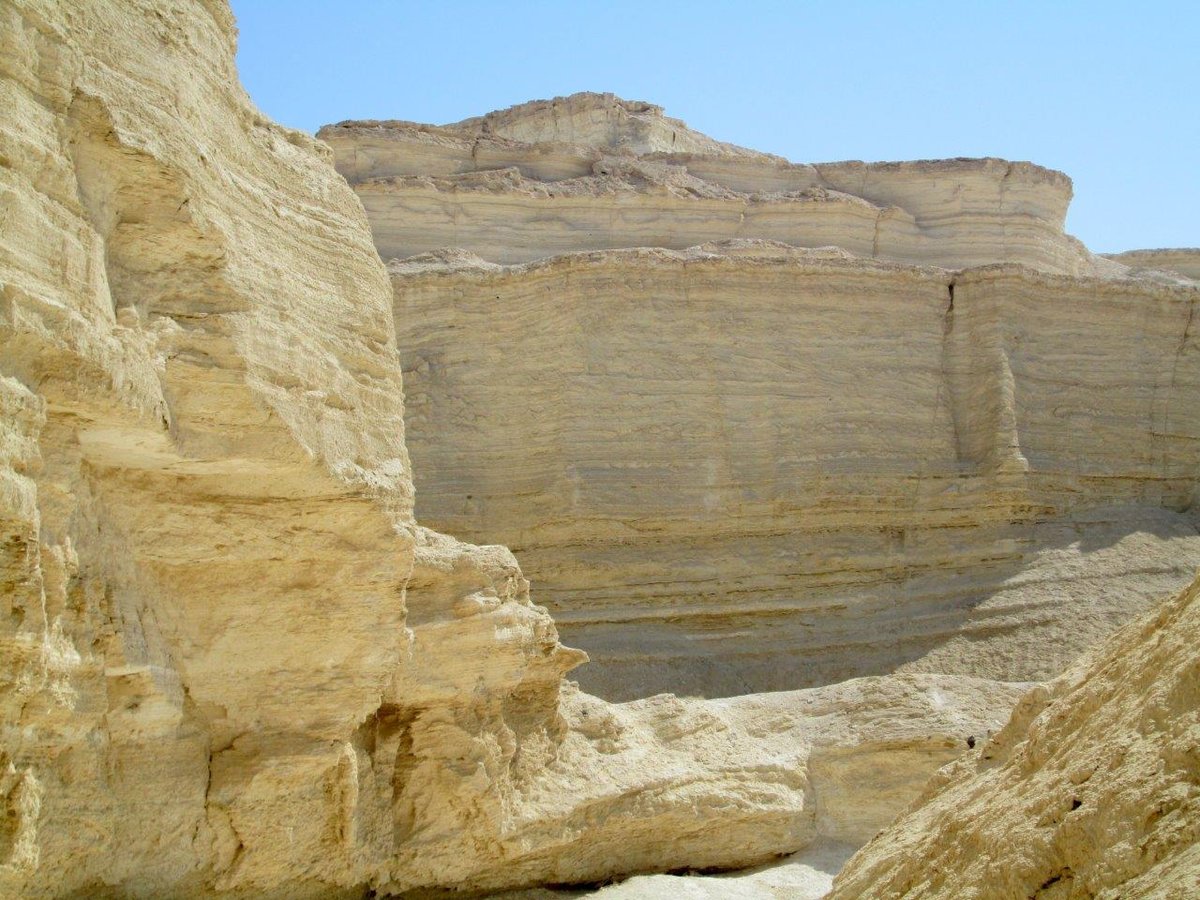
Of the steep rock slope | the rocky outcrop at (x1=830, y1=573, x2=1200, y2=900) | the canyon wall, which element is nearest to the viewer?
the rocky outcrop at (x1=830, y1=573, x2=1200, y2=900)

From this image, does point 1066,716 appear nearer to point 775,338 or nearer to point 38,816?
point 38,816

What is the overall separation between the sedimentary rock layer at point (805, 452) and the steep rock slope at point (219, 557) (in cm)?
691

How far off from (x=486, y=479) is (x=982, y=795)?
13.0m

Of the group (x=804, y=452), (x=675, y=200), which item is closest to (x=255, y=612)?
(x=804, y=452)

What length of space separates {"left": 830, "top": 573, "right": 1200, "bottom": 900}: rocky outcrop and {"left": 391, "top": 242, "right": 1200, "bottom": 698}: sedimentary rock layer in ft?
34.4

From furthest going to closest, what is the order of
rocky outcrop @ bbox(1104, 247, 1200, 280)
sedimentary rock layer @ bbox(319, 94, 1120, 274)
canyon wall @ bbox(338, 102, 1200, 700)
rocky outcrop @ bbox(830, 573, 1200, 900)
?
1. rocky outcrop @ bbox(1104, 247, 1200, 280)
2. sedimentary rock layer @ bbox(319, 94, 1120, 274)
3. canyon wall @ bbox(338, 102, 1200, 700)
4. rocky outcrop @ bbox(830, 573, 1200, 900)

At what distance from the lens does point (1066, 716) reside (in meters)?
6.03

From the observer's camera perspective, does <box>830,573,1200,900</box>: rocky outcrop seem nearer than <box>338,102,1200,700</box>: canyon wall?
Yes

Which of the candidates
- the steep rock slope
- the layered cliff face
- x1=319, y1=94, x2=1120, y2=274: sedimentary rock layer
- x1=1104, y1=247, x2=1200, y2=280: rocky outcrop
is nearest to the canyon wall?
the layered cliff face

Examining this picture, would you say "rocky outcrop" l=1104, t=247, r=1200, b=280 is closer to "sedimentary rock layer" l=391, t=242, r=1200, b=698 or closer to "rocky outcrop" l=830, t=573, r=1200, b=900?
"sedimentary rock layer" l=391, t=242, r=1200, b=698

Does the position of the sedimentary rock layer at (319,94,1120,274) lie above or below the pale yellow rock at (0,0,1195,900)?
above

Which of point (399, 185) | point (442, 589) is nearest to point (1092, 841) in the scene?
point (442, 589)

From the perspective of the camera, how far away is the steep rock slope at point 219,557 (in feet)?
19.8

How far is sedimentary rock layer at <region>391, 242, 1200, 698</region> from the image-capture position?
18.0 metres
